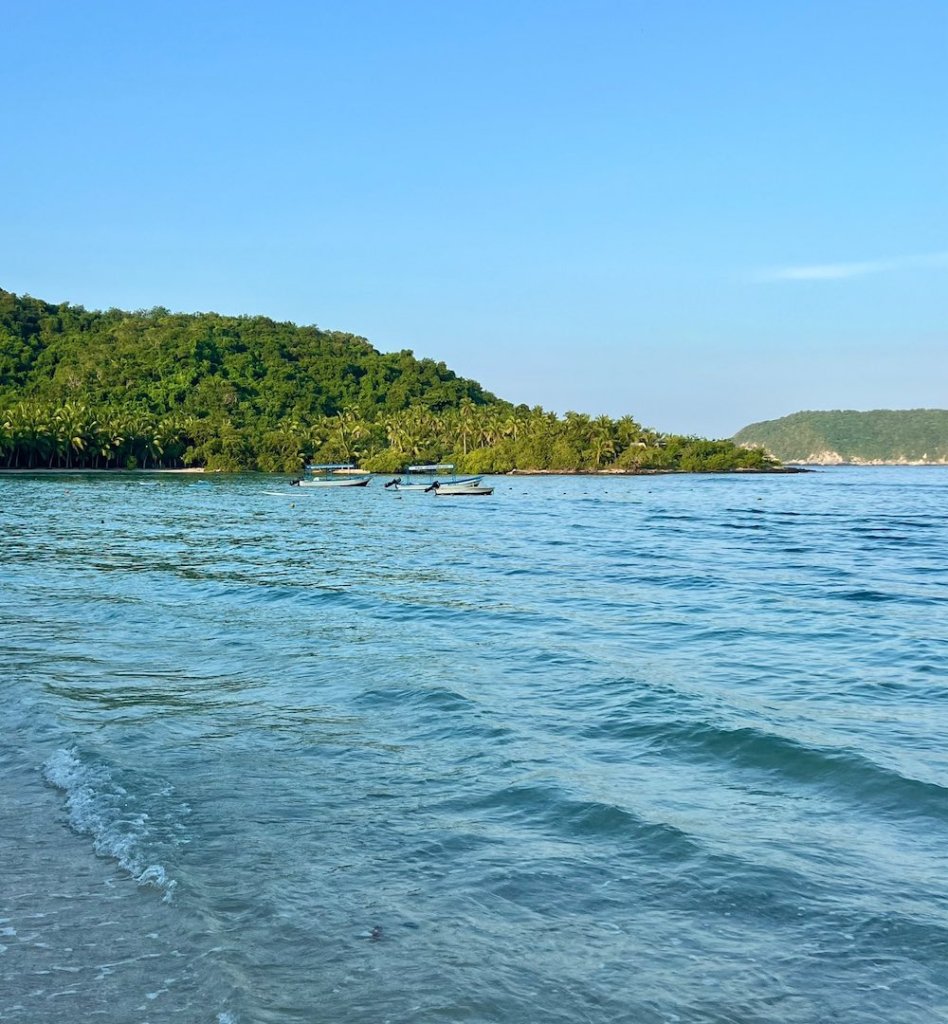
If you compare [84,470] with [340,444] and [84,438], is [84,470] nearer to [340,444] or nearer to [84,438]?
[84,438]

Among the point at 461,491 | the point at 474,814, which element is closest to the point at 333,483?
the point at 461,491

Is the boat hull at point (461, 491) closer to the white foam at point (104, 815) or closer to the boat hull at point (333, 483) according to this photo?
the boat hull at point (333, 483)

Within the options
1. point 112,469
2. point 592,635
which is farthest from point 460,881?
point 112,469

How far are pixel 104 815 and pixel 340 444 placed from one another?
18196 cm

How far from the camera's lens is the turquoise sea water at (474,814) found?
5.62 metres

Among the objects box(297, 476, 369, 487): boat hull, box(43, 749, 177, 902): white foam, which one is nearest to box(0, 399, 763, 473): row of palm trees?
box(297, 476, 369, 487): boat hull

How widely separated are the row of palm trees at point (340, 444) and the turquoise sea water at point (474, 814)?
153 m

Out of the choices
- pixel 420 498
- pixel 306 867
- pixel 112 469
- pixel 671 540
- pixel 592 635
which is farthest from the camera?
pixel 112 469

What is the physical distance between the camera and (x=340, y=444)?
618 ft

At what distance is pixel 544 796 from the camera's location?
901 cm

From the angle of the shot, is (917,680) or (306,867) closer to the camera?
(306,867)

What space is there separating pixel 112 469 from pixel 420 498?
316 ft

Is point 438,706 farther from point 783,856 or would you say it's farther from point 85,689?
point 783,856

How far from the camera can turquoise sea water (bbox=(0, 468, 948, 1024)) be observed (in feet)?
18.5
